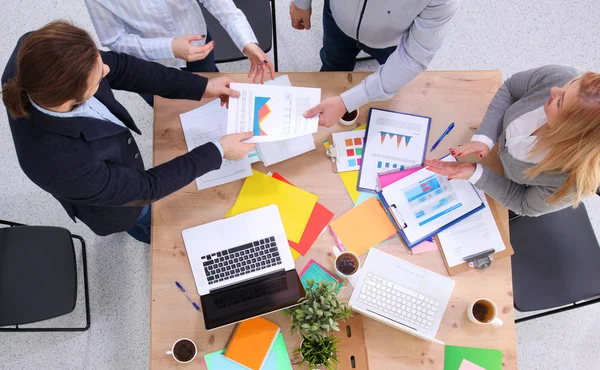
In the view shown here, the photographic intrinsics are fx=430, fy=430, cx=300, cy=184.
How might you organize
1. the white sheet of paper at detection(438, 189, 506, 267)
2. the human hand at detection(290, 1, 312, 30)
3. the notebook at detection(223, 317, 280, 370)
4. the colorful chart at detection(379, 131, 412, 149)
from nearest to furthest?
1. the notebook at detection(223, 317, 280, 370)
2. the white sheet of paper at detection(438, 189, 506, 267)
3. the colorful chart at detection(379, 131, 412, 149)
4. the human hand at detection(290, 1, 312, 30)

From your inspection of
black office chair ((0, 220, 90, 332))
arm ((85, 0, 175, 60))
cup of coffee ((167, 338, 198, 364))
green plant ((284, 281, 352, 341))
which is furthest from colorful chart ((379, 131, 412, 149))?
black office chair ((0, 220, 90, 332))

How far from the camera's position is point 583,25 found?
2600mm

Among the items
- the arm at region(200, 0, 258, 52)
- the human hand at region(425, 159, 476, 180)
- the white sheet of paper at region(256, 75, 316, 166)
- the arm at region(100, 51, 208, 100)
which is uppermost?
the arm at region(200, 0, 258, 52)

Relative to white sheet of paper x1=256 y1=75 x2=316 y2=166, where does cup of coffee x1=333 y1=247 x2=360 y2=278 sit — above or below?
below

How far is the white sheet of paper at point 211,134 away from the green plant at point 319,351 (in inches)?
23.0

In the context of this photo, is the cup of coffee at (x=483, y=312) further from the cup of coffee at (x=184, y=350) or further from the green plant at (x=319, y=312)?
the cup of coffee at (x=184, y=350)

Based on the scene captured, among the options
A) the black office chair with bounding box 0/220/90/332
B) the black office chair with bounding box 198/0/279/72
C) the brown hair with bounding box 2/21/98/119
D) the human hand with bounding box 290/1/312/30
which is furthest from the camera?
the black office chair with bounding box 198/0/279/72

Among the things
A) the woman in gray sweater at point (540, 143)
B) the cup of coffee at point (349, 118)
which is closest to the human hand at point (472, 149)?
the woman in gray sweater at point (540, 143)

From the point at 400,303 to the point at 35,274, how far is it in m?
1.38

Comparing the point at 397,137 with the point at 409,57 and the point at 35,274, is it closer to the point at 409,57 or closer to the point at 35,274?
the point at 409,57

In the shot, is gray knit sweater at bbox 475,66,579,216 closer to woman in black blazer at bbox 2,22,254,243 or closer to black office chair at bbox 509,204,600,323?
black office chair at bbox 509,204,600,323

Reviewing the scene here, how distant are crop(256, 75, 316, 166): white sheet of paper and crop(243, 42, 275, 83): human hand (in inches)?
9.5

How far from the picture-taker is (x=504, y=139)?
56.6 inches

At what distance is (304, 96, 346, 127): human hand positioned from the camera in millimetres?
1444
